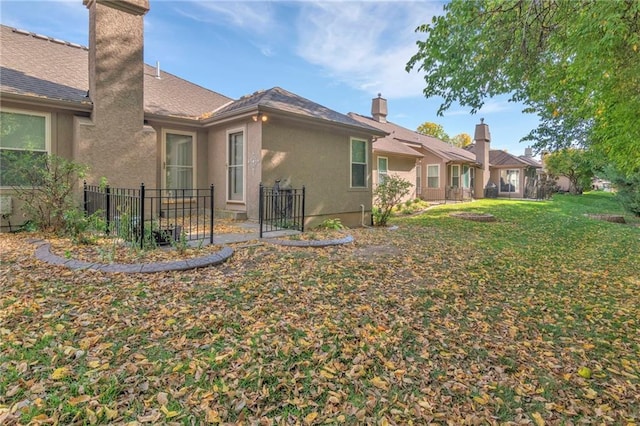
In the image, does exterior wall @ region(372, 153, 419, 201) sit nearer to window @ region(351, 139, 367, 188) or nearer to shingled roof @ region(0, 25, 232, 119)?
window @ region(351, 139, 367, 188)

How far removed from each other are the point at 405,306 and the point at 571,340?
5.25ft

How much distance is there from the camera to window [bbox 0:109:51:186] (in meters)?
7.23

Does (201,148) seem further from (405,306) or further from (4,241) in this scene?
(405,306)

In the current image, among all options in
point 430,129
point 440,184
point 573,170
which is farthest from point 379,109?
point 430,129

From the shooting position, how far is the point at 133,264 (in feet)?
15.4

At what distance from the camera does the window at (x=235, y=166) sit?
9070 mm

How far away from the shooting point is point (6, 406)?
7.08 ft

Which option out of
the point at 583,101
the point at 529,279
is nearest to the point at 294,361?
the point at 529,279

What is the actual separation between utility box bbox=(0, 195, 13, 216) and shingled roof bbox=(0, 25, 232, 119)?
6.75 feet

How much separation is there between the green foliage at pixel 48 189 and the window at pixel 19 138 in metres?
0.16

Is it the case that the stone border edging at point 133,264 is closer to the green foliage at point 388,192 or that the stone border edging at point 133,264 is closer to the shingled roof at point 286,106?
the shingled roof at point 286,106

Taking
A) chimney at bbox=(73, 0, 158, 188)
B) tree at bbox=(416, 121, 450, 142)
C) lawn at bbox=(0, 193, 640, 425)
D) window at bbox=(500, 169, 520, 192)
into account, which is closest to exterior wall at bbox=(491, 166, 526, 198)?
window at bbox=(500, 169, 520, 192)

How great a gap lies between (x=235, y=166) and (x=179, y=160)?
1648 millimetres

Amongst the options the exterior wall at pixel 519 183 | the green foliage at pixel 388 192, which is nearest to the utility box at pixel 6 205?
the green foliage at pixel 388 192
